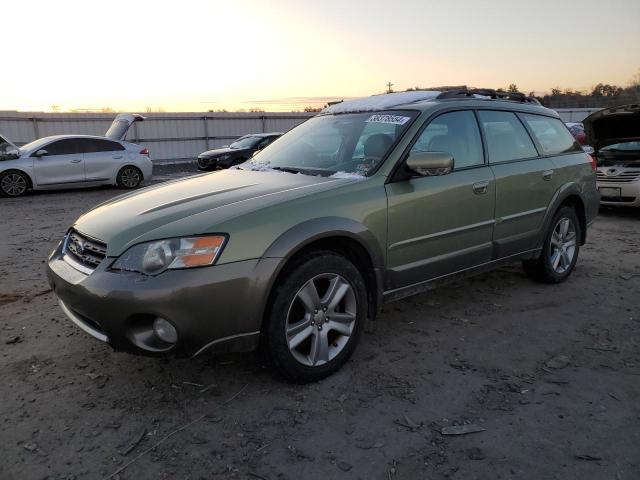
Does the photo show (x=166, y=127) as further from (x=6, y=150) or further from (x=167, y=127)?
A: (x=6, y=150)

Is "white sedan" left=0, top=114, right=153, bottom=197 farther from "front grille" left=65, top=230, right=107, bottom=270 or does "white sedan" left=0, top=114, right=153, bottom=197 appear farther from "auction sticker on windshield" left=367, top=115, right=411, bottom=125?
"auction sticker on windshield" left=367, top=115, right=411, bottom=125

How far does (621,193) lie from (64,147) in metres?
11.6

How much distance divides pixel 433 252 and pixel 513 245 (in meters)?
1.10

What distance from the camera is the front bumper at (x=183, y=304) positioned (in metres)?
2.60

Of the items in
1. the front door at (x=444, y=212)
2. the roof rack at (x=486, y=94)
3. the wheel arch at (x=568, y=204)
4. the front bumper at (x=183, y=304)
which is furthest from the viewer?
the wheel arch at (x=568, y=204)

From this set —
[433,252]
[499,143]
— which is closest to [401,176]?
[433,252]

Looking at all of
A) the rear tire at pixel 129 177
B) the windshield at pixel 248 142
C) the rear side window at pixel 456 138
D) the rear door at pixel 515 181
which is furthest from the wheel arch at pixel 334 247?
the windshield at pixel 248 142

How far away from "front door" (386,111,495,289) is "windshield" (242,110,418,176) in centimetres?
21

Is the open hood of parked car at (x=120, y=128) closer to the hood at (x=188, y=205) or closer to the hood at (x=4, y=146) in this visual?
the hood at (x=4, y=146)

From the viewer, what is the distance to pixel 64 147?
1217 cm

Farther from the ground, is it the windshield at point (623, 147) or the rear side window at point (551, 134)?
the rear side window at point (551, 134)

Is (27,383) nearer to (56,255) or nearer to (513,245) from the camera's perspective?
(56,255)

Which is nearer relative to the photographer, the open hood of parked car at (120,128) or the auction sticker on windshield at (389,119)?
the auction sticker on windshield at (389,119)

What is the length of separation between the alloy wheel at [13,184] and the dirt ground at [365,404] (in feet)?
27.7
